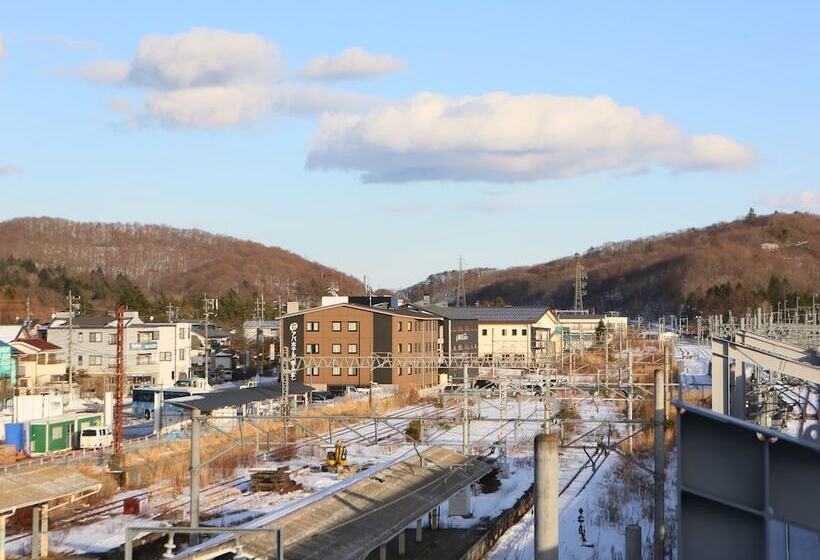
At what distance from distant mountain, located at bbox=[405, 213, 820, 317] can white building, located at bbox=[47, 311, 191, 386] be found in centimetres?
5867

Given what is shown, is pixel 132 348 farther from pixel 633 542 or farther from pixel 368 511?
pixel 633 542

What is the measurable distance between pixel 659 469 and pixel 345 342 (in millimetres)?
31145

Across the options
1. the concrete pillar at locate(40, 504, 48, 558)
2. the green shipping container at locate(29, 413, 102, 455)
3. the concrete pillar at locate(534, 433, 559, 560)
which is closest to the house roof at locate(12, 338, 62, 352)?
the green shipping container at locate(29, 413, 102, 455)

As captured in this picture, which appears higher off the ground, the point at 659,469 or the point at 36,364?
the point at 659,469

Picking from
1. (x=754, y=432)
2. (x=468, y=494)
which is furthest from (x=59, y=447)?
(x=754, y=432)

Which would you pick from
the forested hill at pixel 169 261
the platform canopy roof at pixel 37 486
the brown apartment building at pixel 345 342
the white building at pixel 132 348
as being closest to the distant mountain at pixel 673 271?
the forested hill at pixel 169 261

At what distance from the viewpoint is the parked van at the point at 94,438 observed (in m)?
24.1

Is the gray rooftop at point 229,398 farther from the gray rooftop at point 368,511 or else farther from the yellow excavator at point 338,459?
Answer: the gray rooftop at point 368,511

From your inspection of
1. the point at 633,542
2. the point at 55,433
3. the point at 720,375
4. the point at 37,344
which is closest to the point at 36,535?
the point at 633,542

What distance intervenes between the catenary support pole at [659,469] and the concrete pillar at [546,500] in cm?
259

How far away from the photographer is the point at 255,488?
19250mm

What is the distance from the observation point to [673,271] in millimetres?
128250

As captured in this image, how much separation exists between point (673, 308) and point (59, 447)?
99160mm

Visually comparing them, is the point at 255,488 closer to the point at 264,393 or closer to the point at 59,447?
the point at 59,447
